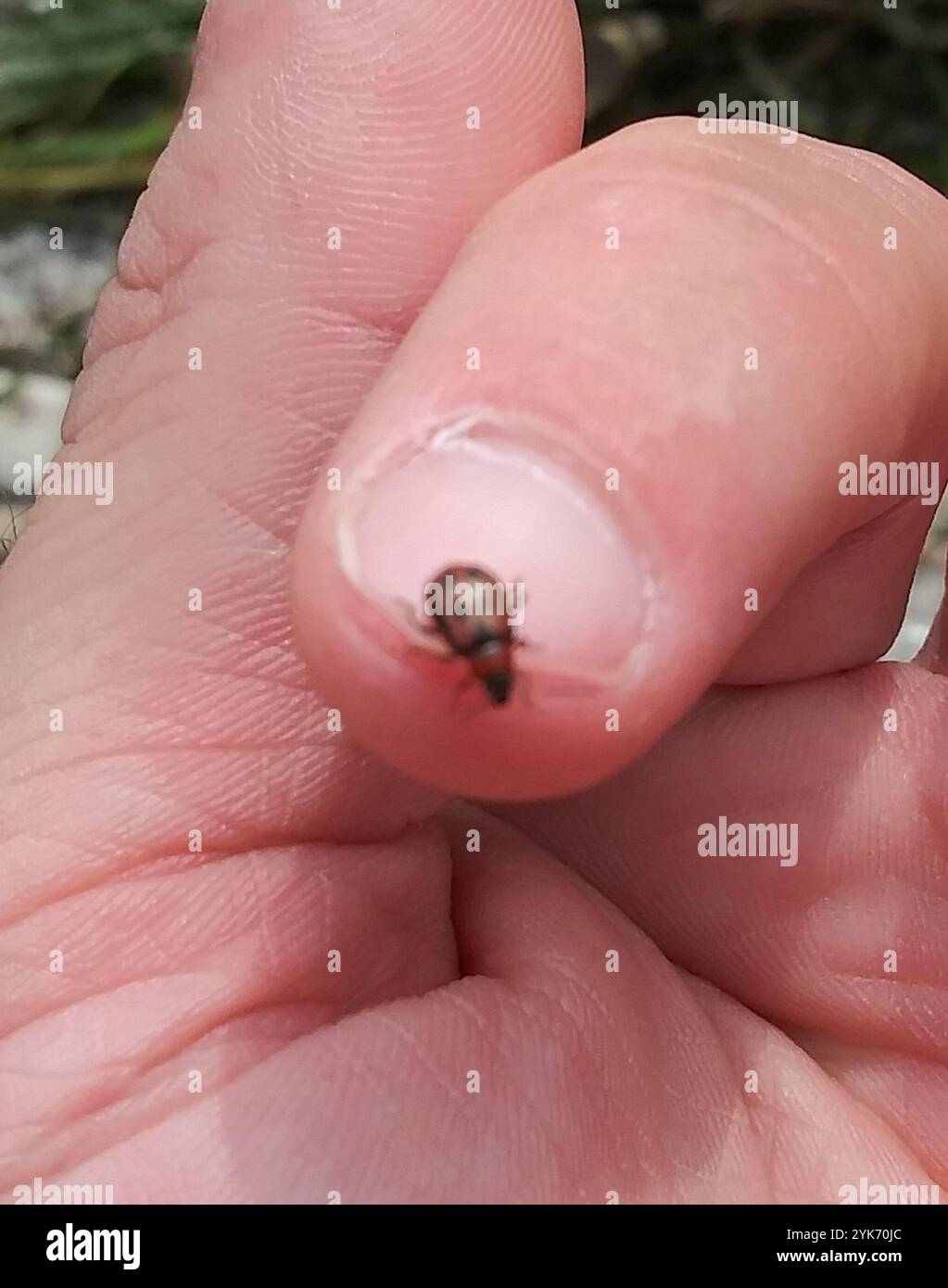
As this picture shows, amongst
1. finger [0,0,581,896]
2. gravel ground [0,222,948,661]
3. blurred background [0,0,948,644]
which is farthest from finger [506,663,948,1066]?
blurred background [0,0,948,644]

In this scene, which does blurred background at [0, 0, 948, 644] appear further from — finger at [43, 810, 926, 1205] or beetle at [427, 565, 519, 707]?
beetle at [427, 565, 519, 707]

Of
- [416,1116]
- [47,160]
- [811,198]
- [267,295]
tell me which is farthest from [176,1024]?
[47,160]

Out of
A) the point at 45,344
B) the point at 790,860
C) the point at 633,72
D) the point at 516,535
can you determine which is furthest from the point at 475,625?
the point at 633,72

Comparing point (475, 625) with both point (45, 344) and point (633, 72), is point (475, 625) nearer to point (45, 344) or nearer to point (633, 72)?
point (45, 344)

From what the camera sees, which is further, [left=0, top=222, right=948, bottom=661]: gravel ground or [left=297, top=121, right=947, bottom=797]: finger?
[left=0, top=222, right=948, bottom=661]: gravel ground

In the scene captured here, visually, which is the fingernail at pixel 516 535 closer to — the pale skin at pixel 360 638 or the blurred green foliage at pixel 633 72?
the pale skin at pixel 360 638

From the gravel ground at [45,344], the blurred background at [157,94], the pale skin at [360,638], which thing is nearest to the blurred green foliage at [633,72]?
the blurred background at [157,94]

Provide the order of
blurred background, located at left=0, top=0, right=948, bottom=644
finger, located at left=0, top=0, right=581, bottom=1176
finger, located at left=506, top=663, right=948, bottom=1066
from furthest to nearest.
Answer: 1. blurred background, located at left=0, top=0, right=948, bottom=644
2. finger, located at left=506, top=663, right=948, bottom=1066
3. finger, located at left=0, top=0, right=581, bottom=1176
